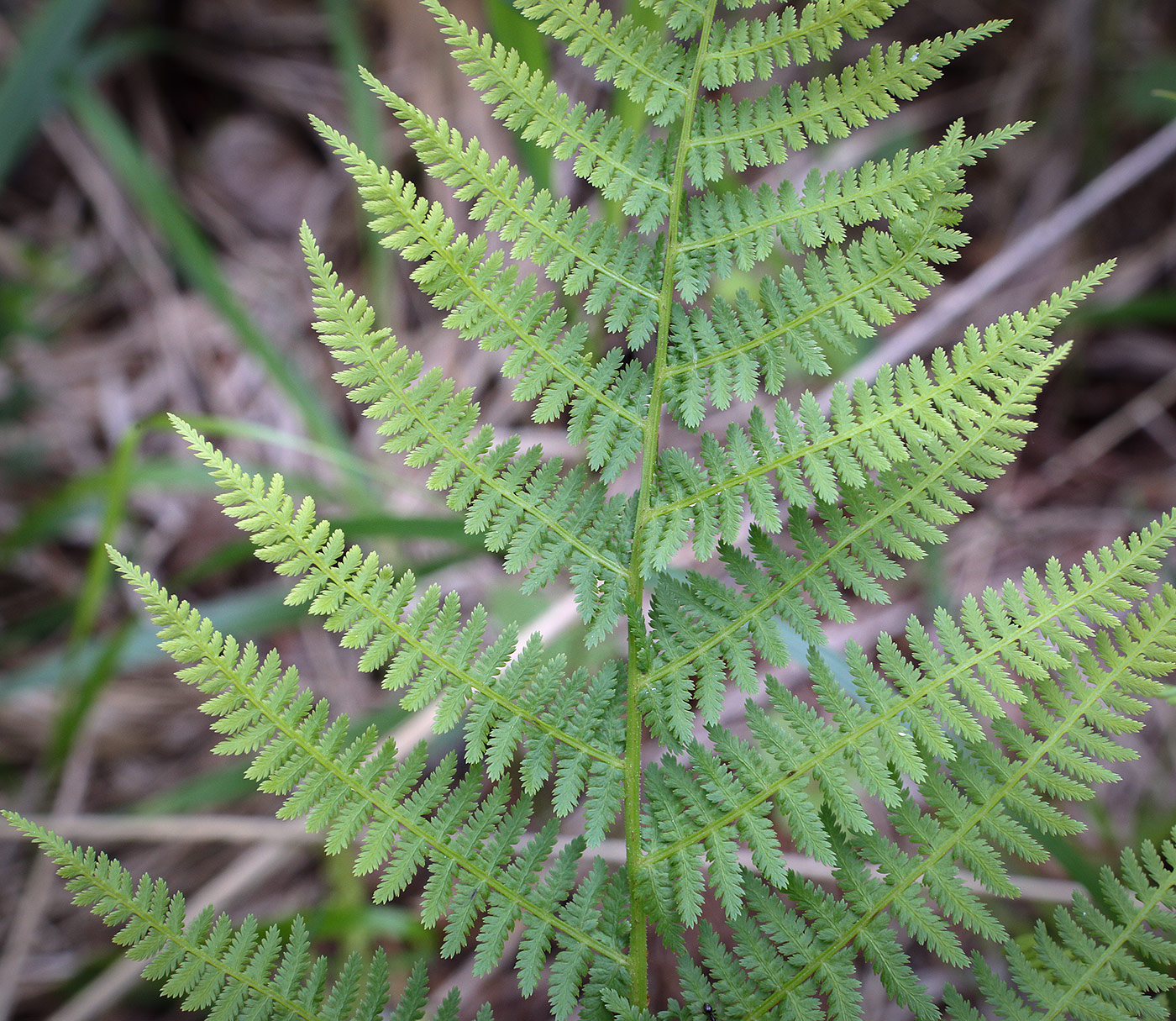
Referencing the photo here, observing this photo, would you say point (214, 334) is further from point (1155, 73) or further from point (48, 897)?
point (1155, 73)

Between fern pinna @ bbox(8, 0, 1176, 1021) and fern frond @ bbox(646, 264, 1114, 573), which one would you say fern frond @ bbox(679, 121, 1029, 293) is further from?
fern frond @ bbox(646, 264, 1114, 573)

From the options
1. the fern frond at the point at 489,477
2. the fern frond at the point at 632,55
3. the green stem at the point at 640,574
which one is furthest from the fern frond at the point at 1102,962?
the fern frond at the point at 632,55

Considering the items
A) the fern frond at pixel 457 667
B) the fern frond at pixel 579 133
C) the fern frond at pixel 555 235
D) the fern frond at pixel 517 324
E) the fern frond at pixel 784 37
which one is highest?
the fern frond at pixel 784 37

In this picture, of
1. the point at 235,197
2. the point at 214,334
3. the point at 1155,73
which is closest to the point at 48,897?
the point at 214,334

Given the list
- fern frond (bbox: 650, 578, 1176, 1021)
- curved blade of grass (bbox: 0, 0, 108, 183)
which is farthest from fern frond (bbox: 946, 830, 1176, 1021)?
curved blade of grass (bbox: 0, 0, 108, 183)

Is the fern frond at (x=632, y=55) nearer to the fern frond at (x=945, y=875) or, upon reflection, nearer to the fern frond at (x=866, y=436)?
the fern frond at (x=866, y=436)

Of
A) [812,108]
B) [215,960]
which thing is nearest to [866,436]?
[812,108]

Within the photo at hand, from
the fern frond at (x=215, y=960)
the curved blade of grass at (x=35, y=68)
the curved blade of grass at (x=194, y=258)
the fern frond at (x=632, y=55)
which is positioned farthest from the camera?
the curved blade of grass at (x=194, y=258)

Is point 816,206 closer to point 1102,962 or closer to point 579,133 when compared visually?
point 579,133
